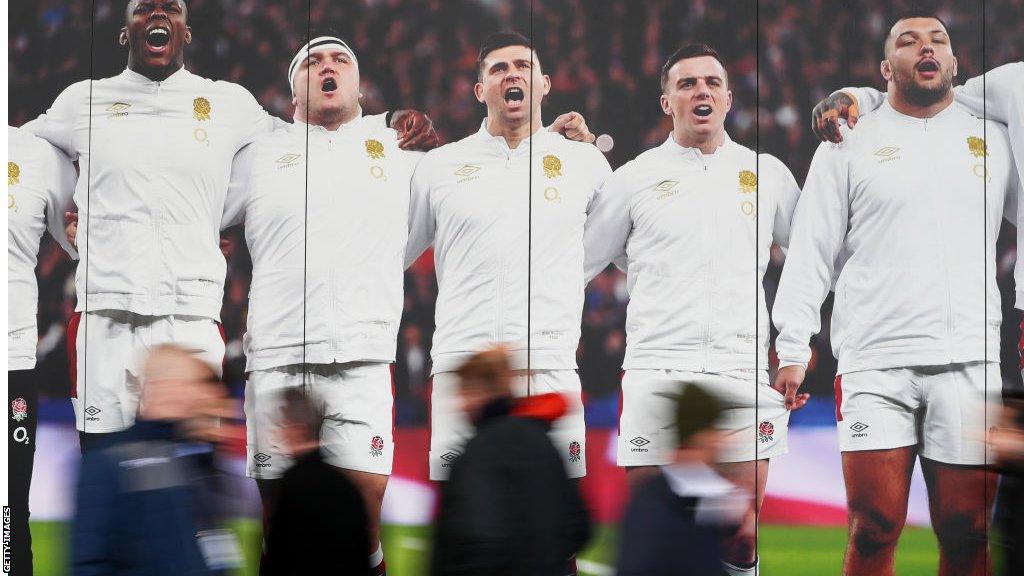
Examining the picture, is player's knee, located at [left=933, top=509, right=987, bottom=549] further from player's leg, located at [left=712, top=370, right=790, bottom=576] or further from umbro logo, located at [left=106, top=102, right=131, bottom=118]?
umbro logo, located at [left=106, top=102, right=131, bottom=118]

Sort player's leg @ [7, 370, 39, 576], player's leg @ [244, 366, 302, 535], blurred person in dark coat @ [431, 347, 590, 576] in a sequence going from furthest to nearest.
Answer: player's leg @ [7, 370, 39, 576] → player's leg @ [244, 366, 302, 535] → blurred person in dark coat @ [431, 347, 590, 576]

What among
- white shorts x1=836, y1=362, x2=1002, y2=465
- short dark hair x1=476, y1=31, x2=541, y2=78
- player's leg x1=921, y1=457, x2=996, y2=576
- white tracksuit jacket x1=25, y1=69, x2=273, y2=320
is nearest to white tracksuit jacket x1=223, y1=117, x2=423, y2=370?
white tracksuit jacket x1=25, y1=69, x2=273, y2=320

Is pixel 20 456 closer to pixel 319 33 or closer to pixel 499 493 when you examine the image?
pixel 319 33

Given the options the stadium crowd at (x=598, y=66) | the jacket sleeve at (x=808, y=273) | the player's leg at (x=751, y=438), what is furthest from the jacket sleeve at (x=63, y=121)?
the jacket sleeve at (x=808, y=273)

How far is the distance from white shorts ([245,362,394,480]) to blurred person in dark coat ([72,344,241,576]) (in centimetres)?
161

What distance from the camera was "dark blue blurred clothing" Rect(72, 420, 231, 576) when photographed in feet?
7.25

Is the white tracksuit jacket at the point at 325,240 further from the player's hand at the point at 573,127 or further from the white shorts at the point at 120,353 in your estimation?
the player's hand at the point at 573,127

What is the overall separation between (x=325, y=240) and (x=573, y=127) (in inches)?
42.3

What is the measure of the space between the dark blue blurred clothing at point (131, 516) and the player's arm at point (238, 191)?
1.94 m

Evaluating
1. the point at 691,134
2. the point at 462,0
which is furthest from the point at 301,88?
the point at 691,134

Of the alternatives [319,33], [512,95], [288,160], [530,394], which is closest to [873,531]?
[530,394]

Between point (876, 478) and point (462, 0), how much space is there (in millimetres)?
2476

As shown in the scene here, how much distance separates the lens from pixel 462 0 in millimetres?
4105

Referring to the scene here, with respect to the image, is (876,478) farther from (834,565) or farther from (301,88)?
(301,88)
